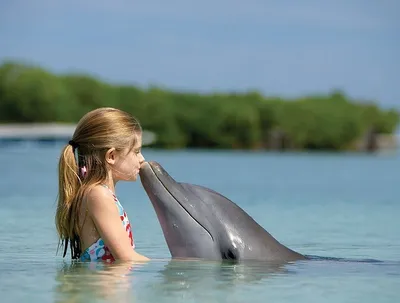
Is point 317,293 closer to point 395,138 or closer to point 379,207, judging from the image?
point 379,207

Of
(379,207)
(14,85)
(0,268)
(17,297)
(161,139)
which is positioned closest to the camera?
(17,297)

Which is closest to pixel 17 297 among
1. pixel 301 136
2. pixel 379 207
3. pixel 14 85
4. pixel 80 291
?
pixel 80 291

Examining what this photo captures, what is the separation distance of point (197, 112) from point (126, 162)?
447 feet

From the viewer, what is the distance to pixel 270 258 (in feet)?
29.6

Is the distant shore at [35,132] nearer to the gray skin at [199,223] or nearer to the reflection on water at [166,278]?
the reflection on water at [166,278]

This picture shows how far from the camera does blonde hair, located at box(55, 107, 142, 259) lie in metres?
8.45

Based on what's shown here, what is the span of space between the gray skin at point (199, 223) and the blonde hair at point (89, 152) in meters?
0.29

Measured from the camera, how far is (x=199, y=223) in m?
8.55

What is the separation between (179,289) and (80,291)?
72cm

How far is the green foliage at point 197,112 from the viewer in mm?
126338

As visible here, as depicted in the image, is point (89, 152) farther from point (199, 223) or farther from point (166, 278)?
point (166, 278)

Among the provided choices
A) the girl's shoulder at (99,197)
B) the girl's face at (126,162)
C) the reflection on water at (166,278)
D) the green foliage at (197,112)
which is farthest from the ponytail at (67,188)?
the green foliage at (197,112)

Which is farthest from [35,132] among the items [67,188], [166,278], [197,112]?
[67,188]

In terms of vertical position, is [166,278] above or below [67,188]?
below
